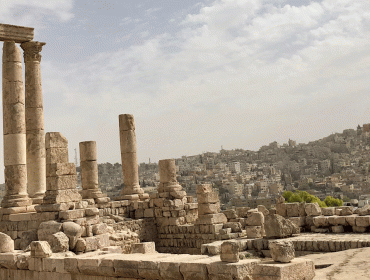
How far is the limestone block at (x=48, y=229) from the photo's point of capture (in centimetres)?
1205

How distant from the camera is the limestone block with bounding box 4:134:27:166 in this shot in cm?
1638

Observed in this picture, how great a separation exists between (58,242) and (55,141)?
12.6 feet

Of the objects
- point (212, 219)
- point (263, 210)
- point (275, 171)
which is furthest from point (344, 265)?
point (275, 171)

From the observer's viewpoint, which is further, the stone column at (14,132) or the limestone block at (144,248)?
the stone column at (14,132)

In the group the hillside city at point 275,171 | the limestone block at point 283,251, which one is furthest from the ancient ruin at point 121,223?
the hillside city at point 275,171

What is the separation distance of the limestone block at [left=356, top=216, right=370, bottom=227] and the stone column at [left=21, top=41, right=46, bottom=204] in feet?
35.1

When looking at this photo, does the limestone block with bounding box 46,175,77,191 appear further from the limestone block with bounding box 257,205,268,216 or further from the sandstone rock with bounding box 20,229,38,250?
the limestone block with bounding box 257,205,268,216

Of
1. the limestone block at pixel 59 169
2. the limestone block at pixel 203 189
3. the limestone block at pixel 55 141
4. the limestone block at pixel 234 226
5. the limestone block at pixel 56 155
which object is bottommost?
the limestone block at pixel 234 226

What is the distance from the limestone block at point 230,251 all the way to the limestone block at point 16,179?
10.7 meters

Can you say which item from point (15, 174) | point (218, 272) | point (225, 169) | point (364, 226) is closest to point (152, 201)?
point (15, 174)

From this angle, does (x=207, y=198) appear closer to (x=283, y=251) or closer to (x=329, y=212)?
(x=329, y=212)

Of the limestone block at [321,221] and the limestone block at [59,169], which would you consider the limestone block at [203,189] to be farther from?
the limestone block at [59,169]

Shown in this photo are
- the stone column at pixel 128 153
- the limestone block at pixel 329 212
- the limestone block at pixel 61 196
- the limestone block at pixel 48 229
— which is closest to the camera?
the limestone block at pixel 48 229

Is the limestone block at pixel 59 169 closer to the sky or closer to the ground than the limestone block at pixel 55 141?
closer to the ground
